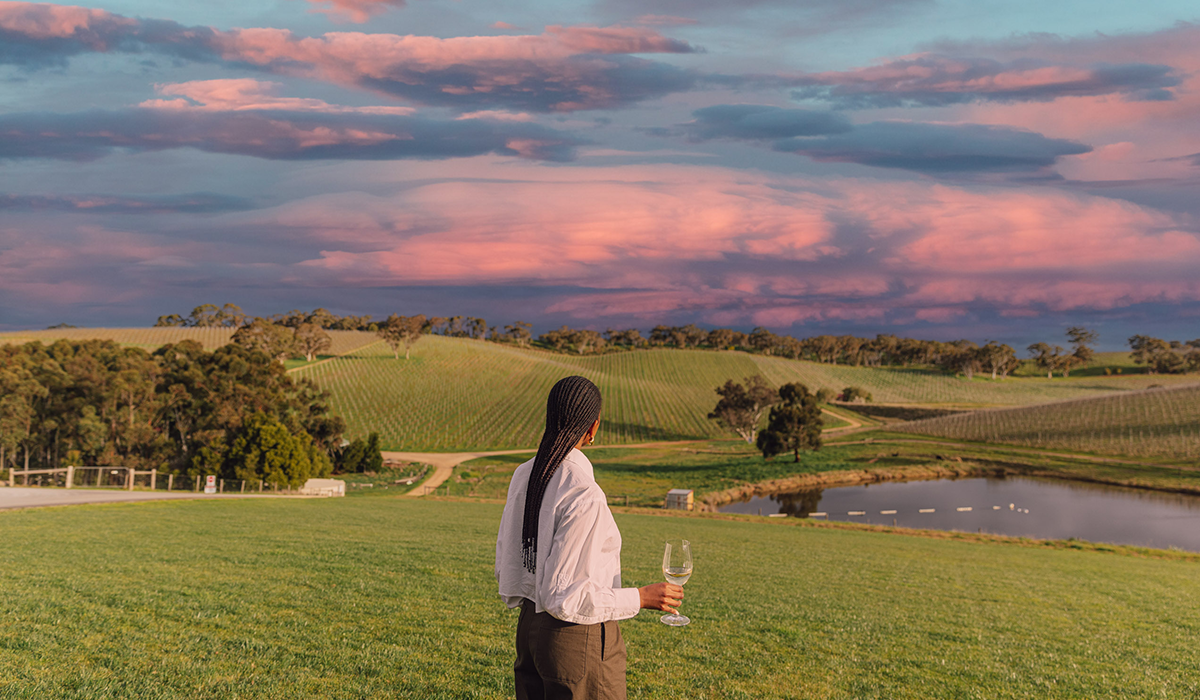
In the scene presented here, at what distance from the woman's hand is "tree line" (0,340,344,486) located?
174ft

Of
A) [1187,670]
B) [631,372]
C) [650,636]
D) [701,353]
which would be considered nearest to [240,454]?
[650,636]

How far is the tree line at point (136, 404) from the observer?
177ft

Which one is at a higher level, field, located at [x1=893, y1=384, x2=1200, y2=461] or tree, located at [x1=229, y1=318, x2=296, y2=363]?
tree, located at [x1=229, y1=318, x2=296, y2=363]

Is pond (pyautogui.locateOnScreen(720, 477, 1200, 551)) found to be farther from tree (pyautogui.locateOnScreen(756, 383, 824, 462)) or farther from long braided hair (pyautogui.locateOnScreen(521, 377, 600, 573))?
long braided hair (pyautogui.locateOnScreen(521, 377, 600, 573))

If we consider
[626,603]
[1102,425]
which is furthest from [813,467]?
[626,603]

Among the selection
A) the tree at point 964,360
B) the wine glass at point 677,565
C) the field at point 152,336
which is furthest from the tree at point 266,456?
the tree at point 964,360

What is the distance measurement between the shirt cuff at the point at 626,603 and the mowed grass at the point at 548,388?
84200 mm

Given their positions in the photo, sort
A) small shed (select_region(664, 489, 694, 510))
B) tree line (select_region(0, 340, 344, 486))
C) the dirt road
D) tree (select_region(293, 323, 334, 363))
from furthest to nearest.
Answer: tree (select_region(293, 323, 334, 363)) < tree line (select_region(0, 340, 344, 486)) < small shed (select_region(664, 489, 694, 510)) < the dirt road

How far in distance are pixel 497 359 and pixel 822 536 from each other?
11503 centimetres

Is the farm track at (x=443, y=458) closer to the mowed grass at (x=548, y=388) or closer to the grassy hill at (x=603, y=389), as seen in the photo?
the mowed grass at (x=548, y=388)

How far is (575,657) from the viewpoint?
3416 mm

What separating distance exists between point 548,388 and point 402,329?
3852 centimetres

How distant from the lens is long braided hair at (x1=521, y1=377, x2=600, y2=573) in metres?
3.46

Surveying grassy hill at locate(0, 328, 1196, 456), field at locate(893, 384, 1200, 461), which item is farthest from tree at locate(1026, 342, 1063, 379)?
field at locate(893, 384, 1200, 461)
